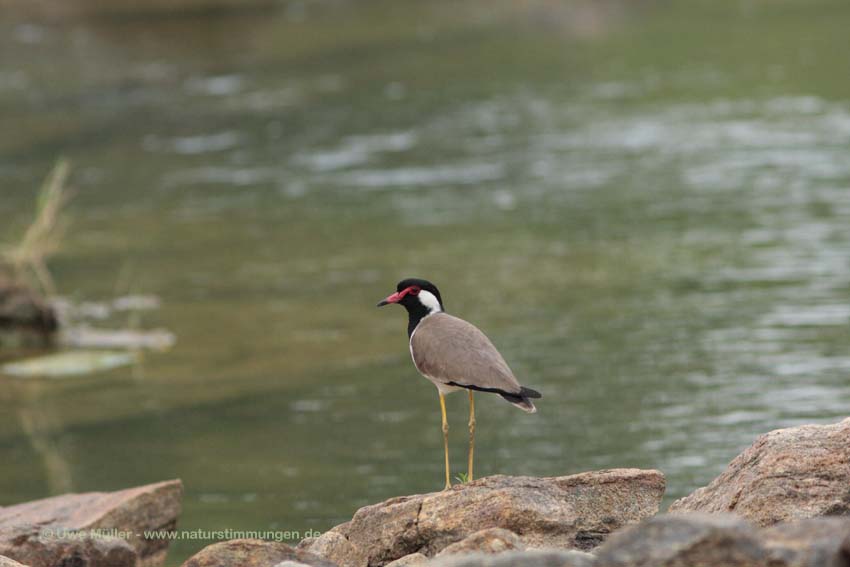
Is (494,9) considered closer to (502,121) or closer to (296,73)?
(296,73)

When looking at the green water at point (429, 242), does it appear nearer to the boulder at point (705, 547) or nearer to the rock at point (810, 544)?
the rock at point (810, 544)

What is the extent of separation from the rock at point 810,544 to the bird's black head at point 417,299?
297cm

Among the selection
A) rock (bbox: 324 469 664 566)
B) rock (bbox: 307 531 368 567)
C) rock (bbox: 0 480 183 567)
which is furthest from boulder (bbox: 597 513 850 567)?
rock (bbox: 0 480 183 567)

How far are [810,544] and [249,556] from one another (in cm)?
287

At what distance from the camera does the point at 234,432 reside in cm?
1315

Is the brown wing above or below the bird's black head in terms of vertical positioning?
below

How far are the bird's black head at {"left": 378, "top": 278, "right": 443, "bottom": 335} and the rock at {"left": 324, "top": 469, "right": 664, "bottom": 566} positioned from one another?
0.92 metres

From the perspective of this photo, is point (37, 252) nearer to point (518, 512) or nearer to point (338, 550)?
point (338, 550)

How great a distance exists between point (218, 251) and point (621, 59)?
48.0 ft

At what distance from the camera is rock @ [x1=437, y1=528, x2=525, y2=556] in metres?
6.05

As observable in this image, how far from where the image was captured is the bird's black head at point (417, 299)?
7.57 metres

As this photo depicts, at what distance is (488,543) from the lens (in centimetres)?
609

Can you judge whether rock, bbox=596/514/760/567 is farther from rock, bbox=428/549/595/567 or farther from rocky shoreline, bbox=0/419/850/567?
rocky shoreline, bbox=0/419/850/567

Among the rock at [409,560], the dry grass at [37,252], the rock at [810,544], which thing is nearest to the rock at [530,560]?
the rock at [810,544]
